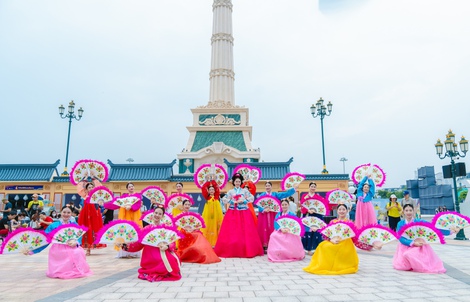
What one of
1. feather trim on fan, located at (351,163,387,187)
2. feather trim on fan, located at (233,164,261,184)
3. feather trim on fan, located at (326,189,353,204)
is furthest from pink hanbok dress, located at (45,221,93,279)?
feather trim on fan, located at (351,163,387,187)

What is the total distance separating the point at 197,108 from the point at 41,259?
24624 mm

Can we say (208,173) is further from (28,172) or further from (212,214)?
(28,172)

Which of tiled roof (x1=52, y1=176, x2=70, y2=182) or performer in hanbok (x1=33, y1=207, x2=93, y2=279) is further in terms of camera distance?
tiled roof (x1=52, y1=176, x2=70, y2=182)

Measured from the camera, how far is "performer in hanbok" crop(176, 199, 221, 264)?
6.49 m

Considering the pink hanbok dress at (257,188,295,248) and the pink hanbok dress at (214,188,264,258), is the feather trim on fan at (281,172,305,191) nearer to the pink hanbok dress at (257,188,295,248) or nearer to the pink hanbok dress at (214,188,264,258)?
the pink hanbok dress at (257,188,295,248)

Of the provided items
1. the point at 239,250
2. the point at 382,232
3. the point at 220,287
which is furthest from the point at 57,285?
A: the point at 382,232

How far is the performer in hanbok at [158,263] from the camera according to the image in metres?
4.95

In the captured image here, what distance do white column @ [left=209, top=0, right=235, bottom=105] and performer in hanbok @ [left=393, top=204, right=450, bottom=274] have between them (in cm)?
2729

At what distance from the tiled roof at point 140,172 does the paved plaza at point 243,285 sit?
13760 millimetres

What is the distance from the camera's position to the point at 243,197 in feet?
25.3

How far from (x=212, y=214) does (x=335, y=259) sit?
379 centimetres

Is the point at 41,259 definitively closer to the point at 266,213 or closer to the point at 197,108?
the point at 266,213

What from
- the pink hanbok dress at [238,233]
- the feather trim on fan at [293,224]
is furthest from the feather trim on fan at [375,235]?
the pink hanbok dress at [238,233]

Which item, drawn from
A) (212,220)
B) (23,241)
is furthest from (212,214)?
(23,241)
